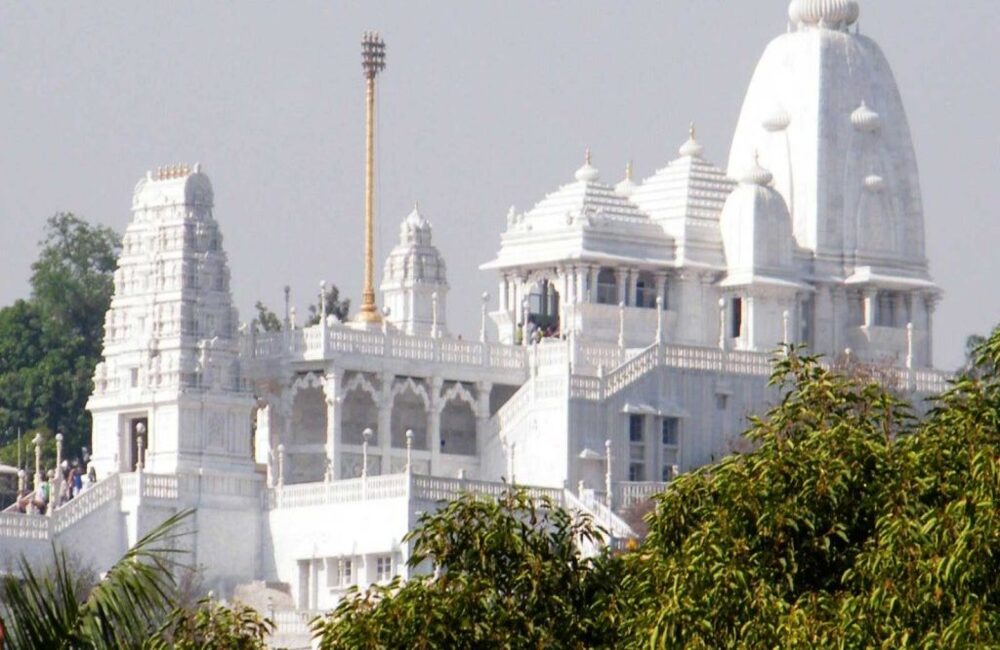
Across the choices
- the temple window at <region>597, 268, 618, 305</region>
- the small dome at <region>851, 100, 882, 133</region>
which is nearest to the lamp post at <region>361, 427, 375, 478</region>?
the temple window at <region>597, 268, 618, 305</region>

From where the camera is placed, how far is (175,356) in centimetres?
8812

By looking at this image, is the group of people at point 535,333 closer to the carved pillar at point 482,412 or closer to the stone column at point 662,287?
the carved pillar at point 482,412

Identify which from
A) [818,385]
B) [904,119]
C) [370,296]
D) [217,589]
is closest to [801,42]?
[904,119]

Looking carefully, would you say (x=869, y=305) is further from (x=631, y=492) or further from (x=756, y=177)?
(x=631, y=492)

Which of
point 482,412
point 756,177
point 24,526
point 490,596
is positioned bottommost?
point 490,596

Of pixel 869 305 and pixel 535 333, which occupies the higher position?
pixel 869 305

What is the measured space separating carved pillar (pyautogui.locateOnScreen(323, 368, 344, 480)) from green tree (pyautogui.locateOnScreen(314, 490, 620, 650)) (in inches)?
1605

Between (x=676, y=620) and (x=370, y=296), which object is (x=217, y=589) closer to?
(x=370, y=296)

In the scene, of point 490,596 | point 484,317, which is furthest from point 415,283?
point 490,596

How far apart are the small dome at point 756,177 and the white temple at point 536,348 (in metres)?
0.07

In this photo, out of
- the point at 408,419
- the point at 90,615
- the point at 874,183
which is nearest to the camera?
the point at 90,615

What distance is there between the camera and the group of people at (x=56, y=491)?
8575 centimetres

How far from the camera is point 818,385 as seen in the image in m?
46.4

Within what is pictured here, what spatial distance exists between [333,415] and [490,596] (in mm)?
43100
